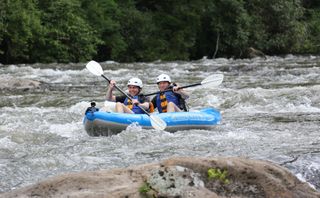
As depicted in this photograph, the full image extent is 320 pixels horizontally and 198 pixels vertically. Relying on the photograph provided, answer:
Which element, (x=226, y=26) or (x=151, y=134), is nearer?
(x=151, y=134)

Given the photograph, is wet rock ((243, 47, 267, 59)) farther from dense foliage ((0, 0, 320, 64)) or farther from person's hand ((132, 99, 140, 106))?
person's hand ((132, 99, 140, 106))

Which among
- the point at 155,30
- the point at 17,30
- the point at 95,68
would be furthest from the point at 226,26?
the point at 95,68

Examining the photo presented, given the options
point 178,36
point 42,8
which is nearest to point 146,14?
point 178,36

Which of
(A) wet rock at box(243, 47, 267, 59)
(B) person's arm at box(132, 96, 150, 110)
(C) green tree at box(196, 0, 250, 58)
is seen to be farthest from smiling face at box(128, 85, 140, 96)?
(C) green tree at box(196, 0, 250, 58)

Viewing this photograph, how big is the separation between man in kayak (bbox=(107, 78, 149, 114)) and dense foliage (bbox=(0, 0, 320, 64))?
515 inches


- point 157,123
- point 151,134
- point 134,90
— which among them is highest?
point 134,90

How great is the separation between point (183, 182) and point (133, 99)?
473 cm

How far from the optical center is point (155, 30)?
→ 27109 millimetres

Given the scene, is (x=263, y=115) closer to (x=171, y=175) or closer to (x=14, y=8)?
(x=171, y=175)

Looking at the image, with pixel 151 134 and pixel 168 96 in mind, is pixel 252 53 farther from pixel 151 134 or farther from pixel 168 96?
pixel 151 134

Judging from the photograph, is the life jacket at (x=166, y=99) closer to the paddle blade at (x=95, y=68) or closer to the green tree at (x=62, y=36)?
the paddle blade at (x=95, y=68)

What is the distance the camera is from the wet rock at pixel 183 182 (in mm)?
3201

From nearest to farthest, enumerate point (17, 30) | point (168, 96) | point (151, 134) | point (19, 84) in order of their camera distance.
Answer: point (151, 134) → point (168, 96) → point (19, 84) → point (17, 30)

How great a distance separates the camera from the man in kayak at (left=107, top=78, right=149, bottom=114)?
7.73m
